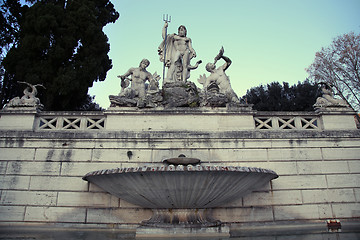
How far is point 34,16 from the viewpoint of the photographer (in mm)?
14602

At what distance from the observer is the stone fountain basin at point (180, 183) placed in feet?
20.0

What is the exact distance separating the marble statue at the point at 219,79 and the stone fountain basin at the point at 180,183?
14.2 ft

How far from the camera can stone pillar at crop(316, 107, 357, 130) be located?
9.42 metres

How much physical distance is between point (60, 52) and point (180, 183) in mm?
11360

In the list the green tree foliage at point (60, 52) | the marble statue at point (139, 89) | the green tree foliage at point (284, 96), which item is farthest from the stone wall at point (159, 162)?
the green tree foliage at point (284, 96)

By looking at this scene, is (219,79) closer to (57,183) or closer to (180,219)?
(180,219)

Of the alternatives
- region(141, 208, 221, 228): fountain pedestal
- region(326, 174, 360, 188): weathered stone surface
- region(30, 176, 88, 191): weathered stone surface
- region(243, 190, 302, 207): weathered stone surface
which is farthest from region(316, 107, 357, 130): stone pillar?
region(30, 176, 88, 191): weathered stone surface

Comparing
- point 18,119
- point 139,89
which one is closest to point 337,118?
point 139,89

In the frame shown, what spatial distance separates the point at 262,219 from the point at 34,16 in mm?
15123

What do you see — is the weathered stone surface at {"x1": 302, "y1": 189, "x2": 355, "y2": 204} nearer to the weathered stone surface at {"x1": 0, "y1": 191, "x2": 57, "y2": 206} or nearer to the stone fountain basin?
the stone fountain basin

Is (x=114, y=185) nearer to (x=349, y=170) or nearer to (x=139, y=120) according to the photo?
(x=139, y=120)

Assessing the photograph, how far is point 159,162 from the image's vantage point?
28.3 feet

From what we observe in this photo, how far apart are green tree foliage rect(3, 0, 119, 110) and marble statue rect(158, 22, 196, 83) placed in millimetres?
4949

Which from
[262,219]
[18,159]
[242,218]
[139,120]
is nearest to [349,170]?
[262,219]
